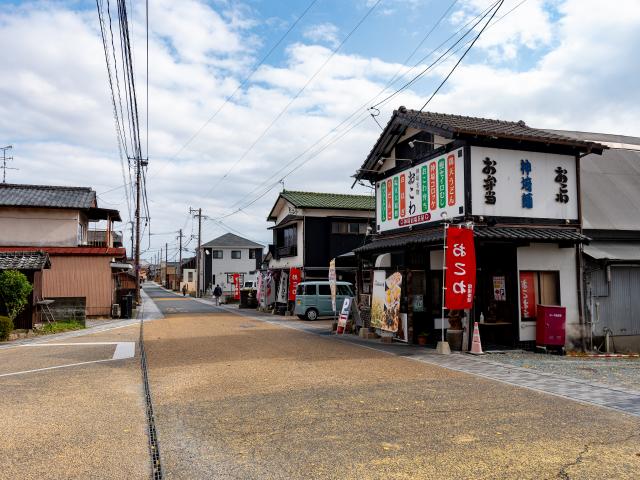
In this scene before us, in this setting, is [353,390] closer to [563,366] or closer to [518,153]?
[563,366]

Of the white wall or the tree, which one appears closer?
the white wall

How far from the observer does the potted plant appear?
13.6 m

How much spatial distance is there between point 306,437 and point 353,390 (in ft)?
8.87

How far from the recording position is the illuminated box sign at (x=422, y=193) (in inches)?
557

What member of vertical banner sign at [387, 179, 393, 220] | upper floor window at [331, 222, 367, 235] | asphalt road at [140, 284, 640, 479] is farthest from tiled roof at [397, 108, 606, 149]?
upper floor window at [331, 222, 367, 235]

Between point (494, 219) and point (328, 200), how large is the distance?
→ 2032 cm

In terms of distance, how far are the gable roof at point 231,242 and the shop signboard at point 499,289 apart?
4817 cm

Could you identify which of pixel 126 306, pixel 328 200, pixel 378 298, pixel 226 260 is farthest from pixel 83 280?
pixel 226 260

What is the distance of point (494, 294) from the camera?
1588 centimetres

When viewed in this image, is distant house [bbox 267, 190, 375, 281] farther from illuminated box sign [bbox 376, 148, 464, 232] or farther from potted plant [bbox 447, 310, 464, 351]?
potted plant [bbox 447, 310, 464, 351]

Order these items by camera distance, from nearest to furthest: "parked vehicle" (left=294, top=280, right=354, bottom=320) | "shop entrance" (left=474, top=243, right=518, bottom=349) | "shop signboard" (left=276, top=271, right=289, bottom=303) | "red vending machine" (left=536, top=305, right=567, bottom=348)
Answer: "red vending machine" (left=536, top=305, right=567, bottom=348), "shop entrance" (left=474, top=243, right=518, bottom=349), "parked vehicle" (left=294, top=280, right=354, bottom=320), "shop signboard" (left=276, top=271, right=289, bottom=303)

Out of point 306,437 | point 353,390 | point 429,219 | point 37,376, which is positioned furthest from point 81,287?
point 306,437

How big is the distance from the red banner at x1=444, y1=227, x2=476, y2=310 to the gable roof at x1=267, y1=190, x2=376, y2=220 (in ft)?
61.7

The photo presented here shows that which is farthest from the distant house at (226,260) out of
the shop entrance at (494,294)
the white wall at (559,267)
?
the white wall at (559,267)
